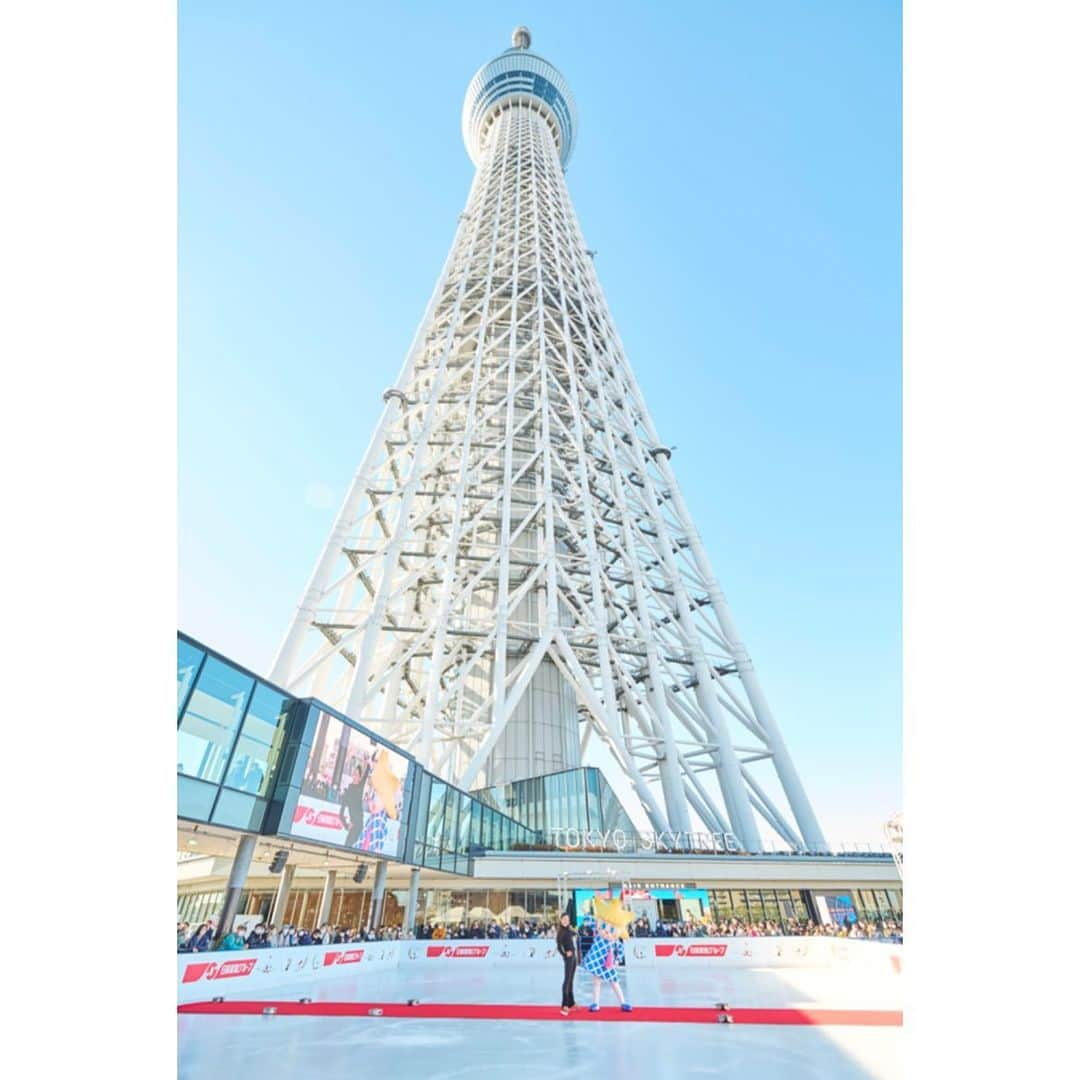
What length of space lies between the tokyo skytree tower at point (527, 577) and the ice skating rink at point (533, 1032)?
53.2 feet

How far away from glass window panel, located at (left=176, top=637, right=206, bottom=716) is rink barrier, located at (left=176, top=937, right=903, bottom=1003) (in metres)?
3.94

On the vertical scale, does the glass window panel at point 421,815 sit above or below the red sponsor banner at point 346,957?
above

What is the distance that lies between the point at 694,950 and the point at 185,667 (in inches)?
644

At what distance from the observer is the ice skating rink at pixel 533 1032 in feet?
19.0

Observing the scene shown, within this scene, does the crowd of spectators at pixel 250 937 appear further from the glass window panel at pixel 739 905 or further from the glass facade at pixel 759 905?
the glass window panel at pixel 739 905

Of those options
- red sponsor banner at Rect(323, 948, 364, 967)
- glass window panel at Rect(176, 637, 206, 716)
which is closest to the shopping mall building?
glass window panel at Rect(176, 637, 206, 716)

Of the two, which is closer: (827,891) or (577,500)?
(827,891)

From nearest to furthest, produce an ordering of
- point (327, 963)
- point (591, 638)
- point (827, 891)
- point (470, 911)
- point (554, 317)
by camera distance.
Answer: point (327, 963)
point (470, 911)
point (827, 891)
point (591, 638)
point (554, 317)

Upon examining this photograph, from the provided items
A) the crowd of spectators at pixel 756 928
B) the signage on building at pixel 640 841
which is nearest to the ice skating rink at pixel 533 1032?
the crowd of spectators at pixel 756 928

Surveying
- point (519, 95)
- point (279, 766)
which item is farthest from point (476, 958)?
point (519, 95)

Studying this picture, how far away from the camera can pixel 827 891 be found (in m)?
27.4
